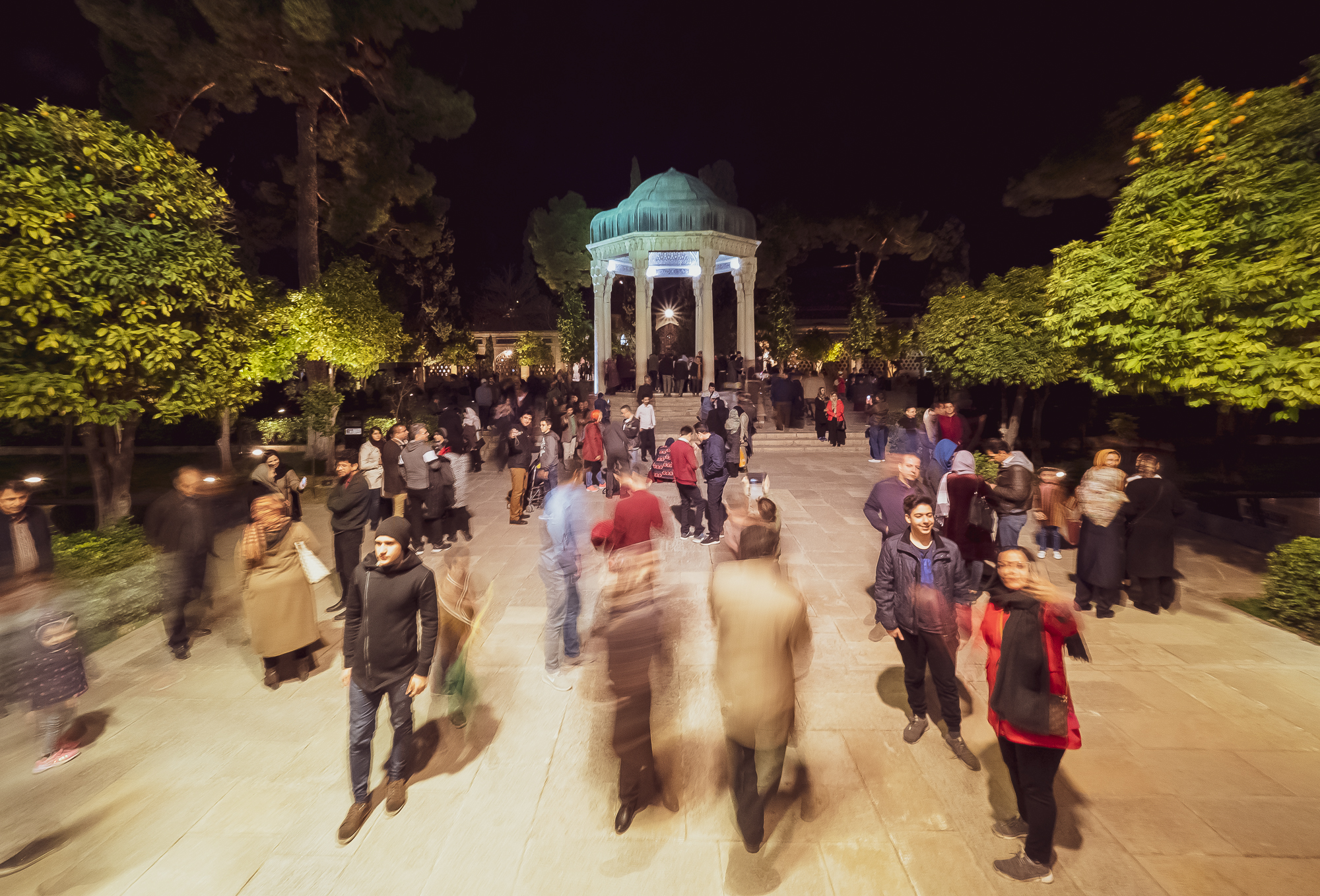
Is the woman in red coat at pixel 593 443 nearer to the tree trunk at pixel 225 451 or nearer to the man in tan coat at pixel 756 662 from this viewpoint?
the man in tan coat at pixel 756 662

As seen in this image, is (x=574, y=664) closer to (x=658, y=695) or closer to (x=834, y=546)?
(x=658, y=695)

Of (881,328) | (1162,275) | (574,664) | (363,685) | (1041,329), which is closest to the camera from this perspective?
(363,685)

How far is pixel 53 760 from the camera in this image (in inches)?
164

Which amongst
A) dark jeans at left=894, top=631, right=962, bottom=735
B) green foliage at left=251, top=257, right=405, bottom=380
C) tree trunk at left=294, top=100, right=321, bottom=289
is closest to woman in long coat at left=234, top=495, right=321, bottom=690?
dark jeans at left=894, top=631, right=962, bottom=735

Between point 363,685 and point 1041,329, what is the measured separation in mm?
15730

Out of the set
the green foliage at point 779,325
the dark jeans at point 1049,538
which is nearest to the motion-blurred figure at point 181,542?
the dark jeans at point 1049,538

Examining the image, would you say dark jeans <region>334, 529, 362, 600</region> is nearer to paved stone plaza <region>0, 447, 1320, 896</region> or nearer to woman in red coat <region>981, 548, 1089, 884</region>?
paved stone plaza <region>0, 447, 1320, 896</region>

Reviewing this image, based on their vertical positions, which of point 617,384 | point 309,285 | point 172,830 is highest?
point 309,285

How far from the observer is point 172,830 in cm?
360

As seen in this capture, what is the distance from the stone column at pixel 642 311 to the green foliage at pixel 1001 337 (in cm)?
909

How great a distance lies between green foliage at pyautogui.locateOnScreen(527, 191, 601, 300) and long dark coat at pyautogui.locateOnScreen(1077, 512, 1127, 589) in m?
34.5

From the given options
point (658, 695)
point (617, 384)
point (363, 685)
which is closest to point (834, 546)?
point (658, 695)

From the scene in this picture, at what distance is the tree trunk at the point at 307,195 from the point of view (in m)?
16.8

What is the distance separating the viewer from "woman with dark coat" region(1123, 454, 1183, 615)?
6168mm
